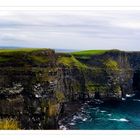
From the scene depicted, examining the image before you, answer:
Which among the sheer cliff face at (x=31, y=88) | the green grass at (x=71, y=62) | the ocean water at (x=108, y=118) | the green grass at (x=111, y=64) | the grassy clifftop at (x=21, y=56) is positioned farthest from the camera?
the green grass at (x=111, y=64)

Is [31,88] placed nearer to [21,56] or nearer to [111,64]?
[21,56]

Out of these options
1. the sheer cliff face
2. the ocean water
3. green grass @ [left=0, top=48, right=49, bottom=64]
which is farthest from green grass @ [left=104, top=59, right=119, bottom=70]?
green grass @ [left=0, top=48, right=49, bottom=64]

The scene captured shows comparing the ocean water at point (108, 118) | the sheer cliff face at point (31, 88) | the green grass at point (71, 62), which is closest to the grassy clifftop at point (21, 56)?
the sheer cliff face at point (31, 88)

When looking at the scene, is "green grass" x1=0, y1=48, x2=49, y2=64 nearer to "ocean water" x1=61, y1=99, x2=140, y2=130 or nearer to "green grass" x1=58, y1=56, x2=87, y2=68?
"ocean water" x1=61, y1=99, x2=140, y2=130

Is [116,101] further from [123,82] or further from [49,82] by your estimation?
[49,82]

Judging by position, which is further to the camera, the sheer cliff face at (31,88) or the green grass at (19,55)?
the green grass at (19,55)

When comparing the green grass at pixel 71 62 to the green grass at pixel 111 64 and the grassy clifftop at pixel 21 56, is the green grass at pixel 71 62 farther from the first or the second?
the grassy clifftop at pixel 21 56

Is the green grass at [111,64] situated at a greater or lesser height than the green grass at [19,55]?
lesser
